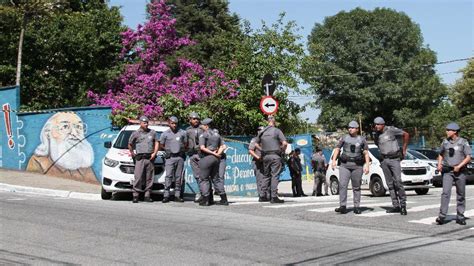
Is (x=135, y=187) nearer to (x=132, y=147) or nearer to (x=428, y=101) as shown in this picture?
(x=132, y=147)

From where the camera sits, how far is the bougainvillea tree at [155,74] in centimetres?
2167

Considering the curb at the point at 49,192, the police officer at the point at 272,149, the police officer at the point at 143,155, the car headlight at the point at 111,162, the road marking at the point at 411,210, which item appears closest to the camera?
the road marking at the point at 411,210

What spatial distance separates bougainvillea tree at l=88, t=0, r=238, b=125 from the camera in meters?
21.7

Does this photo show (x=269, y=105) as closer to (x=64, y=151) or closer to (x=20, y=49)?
(x=64, y=151)

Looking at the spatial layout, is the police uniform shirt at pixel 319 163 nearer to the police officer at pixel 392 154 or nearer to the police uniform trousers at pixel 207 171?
the police uniform trousers at pixel 207 171

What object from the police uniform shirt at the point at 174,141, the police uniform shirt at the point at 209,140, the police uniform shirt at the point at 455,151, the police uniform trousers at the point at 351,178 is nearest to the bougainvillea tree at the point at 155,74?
the police uniform shirt at the point at 174,141

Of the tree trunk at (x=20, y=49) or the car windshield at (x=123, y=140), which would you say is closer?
the car windshield at (x=123, y=140)

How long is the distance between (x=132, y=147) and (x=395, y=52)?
42947 millimetres

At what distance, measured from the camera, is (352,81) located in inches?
1992

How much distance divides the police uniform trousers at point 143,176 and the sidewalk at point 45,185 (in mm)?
1758

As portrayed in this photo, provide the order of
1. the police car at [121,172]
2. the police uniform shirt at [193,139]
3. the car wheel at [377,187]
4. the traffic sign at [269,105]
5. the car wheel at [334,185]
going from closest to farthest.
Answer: the police uniform shirt at [193,139]
the police car at [121,172]
the traffic sign at [269,105]
the car wheel at [377,187]
the car wheel at [334,185]

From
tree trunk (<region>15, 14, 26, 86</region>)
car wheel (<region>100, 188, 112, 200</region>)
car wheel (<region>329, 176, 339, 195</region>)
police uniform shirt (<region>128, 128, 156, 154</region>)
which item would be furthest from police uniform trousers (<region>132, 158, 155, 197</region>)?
tree trunk (<region>15, 14, 26, 86</region>)

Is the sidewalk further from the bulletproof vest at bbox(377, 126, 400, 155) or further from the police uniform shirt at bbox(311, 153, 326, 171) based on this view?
the police uniform shirt at bbox(311, 153, 326, 171)

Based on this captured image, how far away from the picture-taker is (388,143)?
1095cm
